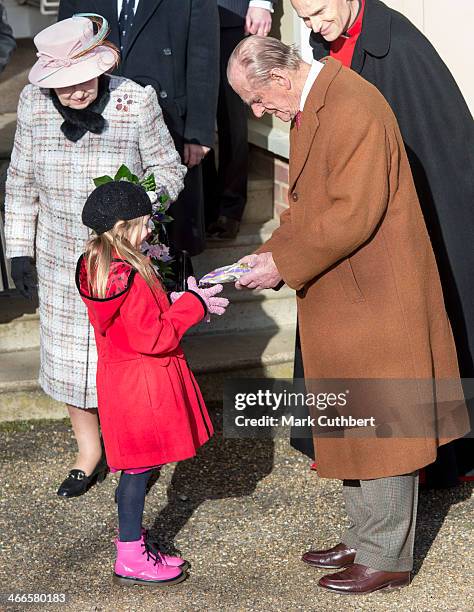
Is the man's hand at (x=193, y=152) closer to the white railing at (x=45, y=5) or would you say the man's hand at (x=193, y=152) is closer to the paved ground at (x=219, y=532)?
the paved ground at (x=219, y=532)

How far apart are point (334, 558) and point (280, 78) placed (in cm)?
178

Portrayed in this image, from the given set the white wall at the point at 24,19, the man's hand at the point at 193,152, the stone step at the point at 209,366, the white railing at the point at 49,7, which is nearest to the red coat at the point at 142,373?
the man's hand at the point at 193,152

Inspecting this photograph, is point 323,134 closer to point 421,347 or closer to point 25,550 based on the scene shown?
point 421,347

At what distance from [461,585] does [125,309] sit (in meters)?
1.58

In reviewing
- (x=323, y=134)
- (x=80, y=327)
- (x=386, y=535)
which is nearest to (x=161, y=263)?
(x=80, y=327)

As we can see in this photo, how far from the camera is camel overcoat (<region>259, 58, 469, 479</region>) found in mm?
3355

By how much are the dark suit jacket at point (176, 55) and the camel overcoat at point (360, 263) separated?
4.64ft

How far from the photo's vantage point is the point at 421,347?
140 inches

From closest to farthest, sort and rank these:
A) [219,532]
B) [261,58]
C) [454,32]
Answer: [261,58]
[219,532]
[454,32]

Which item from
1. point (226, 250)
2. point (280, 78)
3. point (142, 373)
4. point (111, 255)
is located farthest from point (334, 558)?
point (226, 250)

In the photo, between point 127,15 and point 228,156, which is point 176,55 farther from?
point 228,156

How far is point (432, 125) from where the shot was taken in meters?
4.13

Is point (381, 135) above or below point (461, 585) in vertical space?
above

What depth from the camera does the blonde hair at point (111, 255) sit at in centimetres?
355
